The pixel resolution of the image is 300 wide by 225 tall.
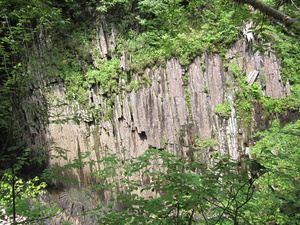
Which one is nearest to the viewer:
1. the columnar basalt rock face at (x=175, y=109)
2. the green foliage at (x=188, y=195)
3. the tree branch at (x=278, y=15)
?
the tree branch at (x=278, y=15)

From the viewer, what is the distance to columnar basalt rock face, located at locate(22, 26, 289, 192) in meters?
6.55

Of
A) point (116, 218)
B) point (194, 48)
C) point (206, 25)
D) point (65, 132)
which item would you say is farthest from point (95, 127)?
point (116, 218)

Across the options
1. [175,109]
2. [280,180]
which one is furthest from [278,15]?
[175,109]

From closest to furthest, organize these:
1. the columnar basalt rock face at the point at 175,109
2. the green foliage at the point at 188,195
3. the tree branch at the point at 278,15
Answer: the tree branch at the point at 278,15 → the green foliage at the point at 188,195 → the columnar basalt rock face at the point at 175,109

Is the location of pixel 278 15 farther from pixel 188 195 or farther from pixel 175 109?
pixel 175 109

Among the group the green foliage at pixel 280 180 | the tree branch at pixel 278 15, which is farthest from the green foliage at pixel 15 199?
the green foliage at pixel 280 180

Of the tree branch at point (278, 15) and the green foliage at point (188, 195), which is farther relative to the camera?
the green foliage at point (188, 195)

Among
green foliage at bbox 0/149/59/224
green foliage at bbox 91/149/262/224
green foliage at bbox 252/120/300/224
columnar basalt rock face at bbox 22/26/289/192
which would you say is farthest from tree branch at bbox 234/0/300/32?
columnar basalt rock face at bbox 22/26/289/192

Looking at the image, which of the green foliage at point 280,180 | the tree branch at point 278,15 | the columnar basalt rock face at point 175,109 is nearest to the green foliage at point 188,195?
the green foliage at point 280,180

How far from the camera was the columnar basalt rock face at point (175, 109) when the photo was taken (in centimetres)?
655

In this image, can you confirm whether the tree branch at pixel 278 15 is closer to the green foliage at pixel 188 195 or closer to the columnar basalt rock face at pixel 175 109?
the green foliage at pixel 188 195

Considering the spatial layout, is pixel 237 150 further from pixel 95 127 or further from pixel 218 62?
pixel 95 127

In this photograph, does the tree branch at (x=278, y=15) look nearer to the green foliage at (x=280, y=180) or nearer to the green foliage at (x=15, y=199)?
the green foliage at (x=280, y=180)

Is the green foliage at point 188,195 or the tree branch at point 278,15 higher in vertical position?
the tree branch at point 278,15
